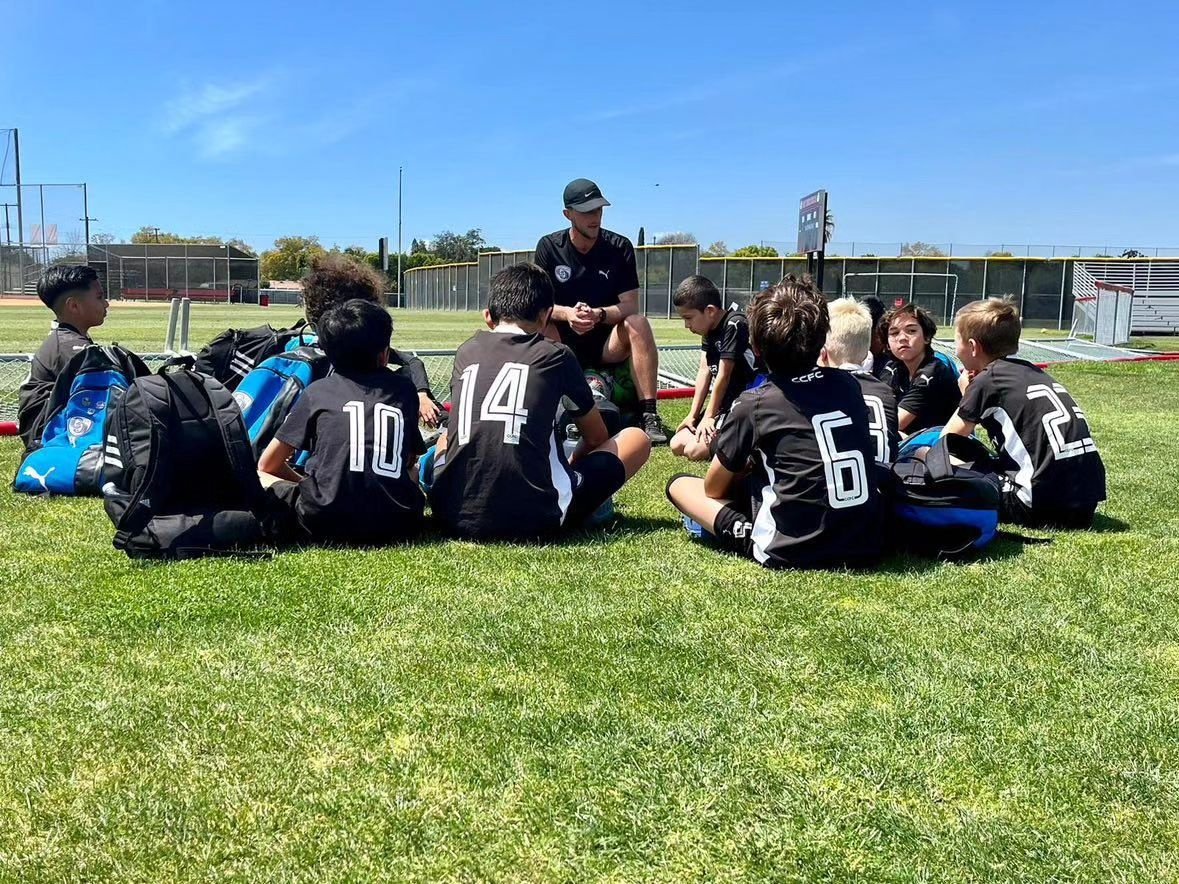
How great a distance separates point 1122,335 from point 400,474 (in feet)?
74.4

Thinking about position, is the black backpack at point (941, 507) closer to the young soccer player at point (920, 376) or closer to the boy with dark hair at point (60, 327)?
the young soccer player at point (920, 376)

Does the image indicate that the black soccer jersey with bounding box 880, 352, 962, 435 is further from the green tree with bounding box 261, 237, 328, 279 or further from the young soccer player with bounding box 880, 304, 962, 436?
the green tree with bounding box 261, 237, 328, 279

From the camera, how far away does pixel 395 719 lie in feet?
8.48

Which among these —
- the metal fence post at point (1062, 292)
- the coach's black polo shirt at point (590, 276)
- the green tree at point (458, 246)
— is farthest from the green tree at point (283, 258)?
the coach's black polo shirt at point (590, 276)

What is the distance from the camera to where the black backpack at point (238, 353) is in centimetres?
596

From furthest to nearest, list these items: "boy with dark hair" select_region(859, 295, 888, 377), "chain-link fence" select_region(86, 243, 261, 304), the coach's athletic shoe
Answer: "chain-link fence" select_region(86, 243, 261, 304), the coach's athletic shoe, "boy with dark hair" select_region(859, 295, 888, 377)

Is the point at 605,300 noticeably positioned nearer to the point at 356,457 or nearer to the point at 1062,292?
the point at 356,457

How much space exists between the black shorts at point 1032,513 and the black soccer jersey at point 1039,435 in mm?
15

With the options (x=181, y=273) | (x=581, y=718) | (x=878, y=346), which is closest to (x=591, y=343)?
(x=878, y=346)

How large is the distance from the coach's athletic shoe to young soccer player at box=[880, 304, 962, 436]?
2.03 meters

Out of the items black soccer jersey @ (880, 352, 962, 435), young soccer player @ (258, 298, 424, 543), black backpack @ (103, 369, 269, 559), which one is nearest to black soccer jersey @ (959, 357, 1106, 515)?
black soccer jersey @ (880, 352, 962, 435)

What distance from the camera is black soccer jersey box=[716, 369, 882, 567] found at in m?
3.86

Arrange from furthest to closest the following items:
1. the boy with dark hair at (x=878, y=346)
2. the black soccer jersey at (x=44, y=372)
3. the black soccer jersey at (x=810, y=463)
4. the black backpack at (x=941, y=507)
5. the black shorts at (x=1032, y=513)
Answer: the boy with dark hair at (x=878, y=346)
the black soccer jersey at (x=44, y=372)
the black shorts at (x=1032, y=513)
the black backpack at (x=941, y=507)
the black soccer jersey at (x=810, y=463)

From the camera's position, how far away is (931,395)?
592cm
